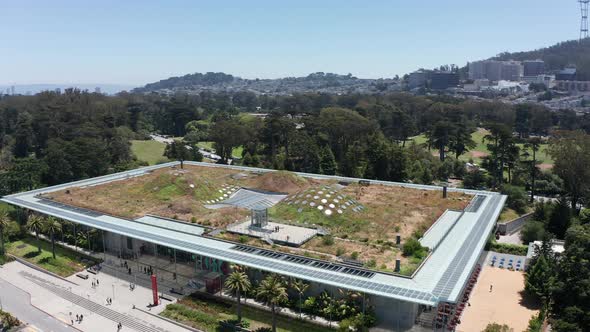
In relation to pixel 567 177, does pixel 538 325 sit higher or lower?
lower

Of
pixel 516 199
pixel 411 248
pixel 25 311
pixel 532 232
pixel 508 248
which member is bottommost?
pixel 508 248

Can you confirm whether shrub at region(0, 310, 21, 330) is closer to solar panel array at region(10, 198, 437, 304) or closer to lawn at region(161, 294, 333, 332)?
solar panel array at region(10, 198, 437, 304)

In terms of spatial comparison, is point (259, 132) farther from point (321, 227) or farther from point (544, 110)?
point (544, 110)

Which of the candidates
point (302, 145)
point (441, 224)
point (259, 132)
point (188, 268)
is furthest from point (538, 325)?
point (259, 132)

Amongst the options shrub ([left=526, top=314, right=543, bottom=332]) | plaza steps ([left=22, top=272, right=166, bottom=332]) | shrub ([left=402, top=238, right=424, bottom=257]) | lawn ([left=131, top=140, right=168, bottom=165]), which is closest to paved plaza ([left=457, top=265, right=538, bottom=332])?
shrub ([left=526, top=314, right=543, bottom=332])

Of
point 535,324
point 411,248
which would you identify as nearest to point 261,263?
point 411,248

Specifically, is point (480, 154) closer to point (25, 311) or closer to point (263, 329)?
point (263, 329)

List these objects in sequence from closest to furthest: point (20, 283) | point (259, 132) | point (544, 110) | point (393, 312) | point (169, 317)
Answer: point (393, 312) < point (169, 317) < point (20, 283) < point (259, 132) < point (544, 110)
